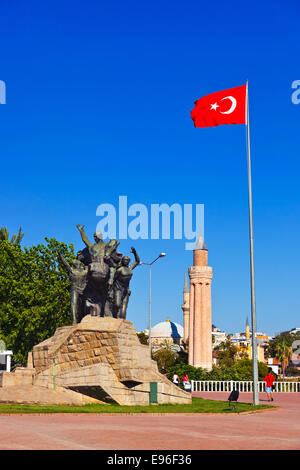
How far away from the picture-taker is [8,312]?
3922 cm

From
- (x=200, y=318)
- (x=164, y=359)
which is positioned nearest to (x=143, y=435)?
(x=200, y=318)

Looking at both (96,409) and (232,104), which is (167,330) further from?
(96,409)

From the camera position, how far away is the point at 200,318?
86562 mm

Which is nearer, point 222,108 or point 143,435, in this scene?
point 143,435

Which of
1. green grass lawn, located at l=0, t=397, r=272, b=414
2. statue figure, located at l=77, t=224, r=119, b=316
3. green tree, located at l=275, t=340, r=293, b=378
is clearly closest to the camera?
green grass lawn, located at l=0, t=397, r=272, b=414

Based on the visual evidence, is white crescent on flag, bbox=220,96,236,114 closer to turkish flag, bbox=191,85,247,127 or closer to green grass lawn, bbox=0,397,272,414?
turkish flag, bbox=191,85,247,127

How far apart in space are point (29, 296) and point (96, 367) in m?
18.7

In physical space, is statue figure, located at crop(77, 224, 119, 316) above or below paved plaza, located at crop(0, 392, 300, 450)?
above

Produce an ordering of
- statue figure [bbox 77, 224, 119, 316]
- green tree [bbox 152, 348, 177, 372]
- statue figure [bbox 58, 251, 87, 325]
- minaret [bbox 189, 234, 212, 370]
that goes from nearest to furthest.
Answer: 1. statue figure [bbox 77, 224, 119, 316]
2. statue figure [bbox 58, 251, 87, 325]
3. minaret [bbox 189, 234, 212, 370]
4. green tree [bbox 152, 348, 177, 372]

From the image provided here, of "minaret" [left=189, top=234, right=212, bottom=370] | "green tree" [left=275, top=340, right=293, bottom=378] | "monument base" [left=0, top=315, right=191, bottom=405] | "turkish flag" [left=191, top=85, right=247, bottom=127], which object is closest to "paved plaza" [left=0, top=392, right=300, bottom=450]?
"monument base" [left=0, top=315, right=191, bottom=405]

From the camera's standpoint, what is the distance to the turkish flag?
79.4 ft

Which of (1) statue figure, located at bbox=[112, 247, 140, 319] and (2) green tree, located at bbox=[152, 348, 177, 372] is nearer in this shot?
(1) statue figure, located at bbox=[112, 247, 140, 319]

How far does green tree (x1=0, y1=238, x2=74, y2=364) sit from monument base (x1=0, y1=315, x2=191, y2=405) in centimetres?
1569

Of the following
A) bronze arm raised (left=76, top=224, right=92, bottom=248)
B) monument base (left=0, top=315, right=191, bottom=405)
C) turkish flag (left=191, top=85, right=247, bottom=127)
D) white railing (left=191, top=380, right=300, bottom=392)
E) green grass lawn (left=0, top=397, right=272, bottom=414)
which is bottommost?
white railing (left=191, top=380, right=300, bottom=392)
